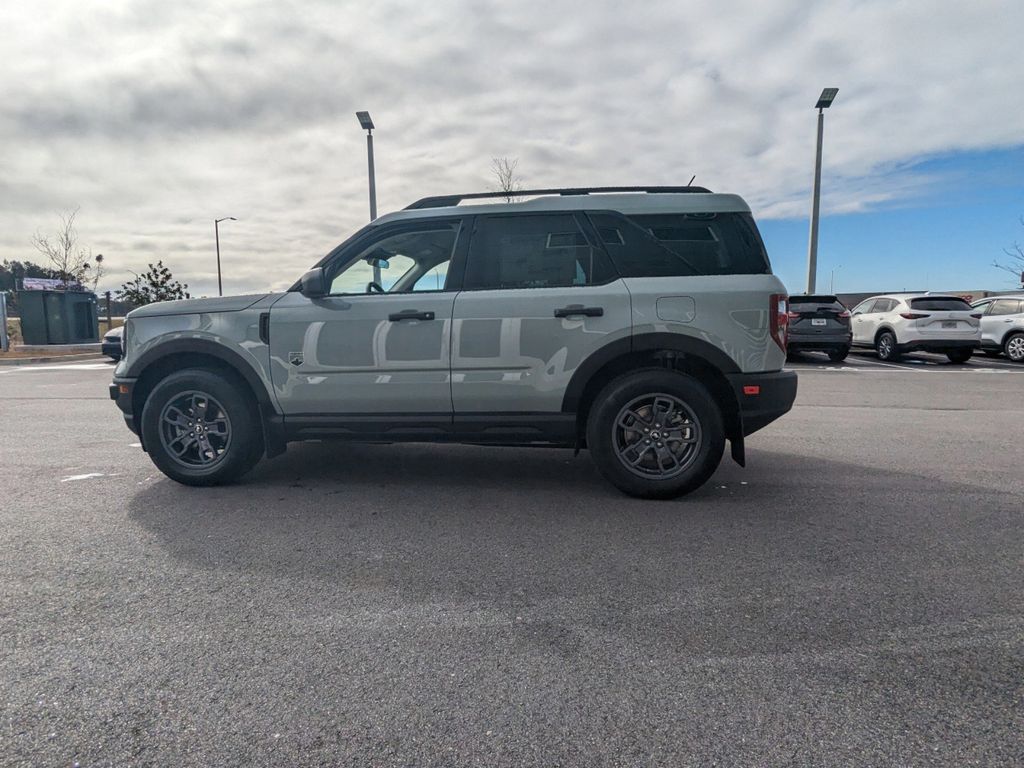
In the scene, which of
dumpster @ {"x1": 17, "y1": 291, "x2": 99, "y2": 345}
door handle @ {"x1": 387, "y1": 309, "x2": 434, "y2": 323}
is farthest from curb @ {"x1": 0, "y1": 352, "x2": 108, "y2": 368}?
door handle @ {"x1": 387, "y1": 309, "x2": 434, "y2": 323}

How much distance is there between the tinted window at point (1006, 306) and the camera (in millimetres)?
15562

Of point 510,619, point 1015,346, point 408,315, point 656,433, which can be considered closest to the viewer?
point 510,619

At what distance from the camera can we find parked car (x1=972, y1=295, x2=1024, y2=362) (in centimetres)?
1541

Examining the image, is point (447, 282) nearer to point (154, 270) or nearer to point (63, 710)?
point (63, 710)

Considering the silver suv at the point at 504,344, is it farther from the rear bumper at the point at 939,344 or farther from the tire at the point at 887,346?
the tire at the point at 887,346

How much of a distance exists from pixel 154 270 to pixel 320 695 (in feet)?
137

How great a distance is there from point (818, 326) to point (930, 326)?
2508 mm

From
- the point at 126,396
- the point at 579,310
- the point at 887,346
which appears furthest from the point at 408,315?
the point at 887,346

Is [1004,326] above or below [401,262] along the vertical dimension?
below

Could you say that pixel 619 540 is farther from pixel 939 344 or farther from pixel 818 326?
pixel 939 344

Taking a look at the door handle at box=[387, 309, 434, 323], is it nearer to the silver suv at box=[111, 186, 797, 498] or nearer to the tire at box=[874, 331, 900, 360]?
the silver suv at box=[111, 186, 797, 498]

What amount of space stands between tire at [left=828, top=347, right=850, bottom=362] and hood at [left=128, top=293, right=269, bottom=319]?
13.6m

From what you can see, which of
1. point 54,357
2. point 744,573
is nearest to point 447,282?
point 744,573

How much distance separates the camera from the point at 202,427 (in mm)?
4684
